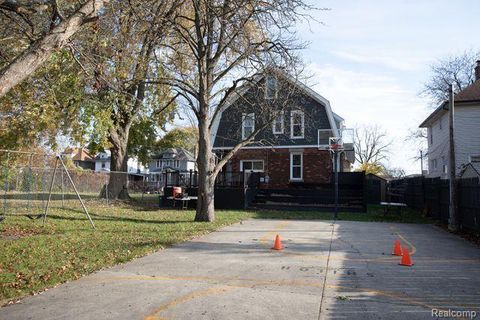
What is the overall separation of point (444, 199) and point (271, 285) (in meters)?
13.6

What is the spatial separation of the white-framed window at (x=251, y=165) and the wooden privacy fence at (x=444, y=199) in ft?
34.0

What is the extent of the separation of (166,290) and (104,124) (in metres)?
15.9

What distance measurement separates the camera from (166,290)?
6902 millimetres

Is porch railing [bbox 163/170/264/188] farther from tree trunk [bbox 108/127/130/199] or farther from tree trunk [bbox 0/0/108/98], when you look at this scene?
tree trunk [bbox 0/0/108/98]

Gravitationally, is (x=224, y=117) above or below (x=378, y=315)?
above

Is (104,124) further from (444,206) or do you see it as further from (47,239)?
(444,206)

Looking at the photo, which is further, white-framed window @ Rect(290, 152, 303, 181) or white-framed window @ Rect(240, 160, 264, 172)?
white-framed window @ Rect(240, 160, 264, 172)

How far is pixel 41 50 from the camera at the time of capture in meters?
7.10

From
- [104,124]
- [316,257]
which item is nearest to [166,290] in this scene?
[316,257]

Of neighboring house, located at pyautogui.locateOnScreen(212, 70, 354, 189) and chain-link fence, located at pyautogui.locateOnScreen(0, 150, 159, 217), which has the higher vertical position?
neighboring house, located at pyautogui.locateOnScreen(212, 70, 354, 189)

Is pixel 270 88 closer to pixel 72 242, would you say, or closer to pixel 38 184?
pixel 72 242

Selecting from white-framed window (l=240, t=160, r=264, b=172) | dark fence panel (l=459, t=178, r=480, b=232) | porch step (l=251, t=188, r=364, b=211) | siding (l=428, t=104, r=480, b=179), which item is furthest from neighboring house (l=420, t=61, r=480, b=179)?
white-framed window (l=240, t=160, r=264, b=172)

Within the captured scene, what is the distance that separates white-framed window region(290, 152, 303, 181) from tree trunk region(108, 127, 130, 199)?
1134cm

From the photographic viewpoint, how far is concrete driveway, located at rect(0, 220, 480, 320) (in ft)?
19.4
